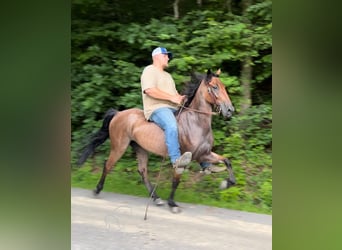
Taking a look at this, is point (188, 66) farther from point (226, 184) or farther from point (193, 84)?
point (226, 184)

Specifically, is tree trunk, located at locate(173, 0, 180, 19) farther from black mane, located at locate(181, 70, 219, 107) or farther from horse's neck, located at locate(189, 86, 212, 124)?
horse's neck, located at locate(189, 86, 212, 124)

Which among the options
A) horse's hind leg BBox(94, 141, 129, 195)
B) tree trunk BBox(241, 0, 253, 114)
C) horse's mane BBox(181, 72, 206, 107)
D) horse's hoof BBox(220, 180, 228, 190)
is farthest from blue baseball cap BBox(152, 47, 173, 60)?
horse's hoof BBox(220, 180, 228, 190)

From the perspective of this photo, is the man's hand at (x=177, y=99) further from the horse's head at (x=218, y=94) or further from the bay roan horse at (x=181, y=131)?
the horse's head at (x=218, y=94)

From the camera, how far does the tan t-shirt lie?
335 cm

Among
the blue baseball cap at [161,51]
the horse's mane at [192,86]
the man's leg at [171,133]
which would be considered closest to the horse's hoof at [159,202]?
the man's leg at [171,133]

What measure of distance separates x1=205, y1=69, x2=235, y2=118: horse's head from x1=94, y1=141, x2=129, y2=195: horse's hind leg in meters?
0.72

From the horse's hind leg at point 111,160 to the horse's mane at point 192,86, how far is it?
0.57m

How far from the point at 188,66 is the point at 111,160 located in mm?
906

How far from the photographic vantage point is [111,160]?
3.48m

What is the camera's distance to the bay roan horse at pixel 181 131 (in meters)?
3.30

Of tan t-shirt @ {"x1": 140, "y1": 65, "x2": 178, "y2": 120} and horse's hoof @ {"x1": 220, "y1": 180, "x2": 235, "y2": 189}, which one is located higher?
tan t-shirt @ {"x1": 140, "y1": 65, "x2": 178, "y2": 120}

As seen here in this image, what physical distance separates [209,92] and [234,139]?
0.38 meters

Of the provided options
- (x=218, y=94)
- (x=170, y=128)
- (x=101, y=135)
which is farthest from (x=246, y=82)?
(x=101, y=135)
